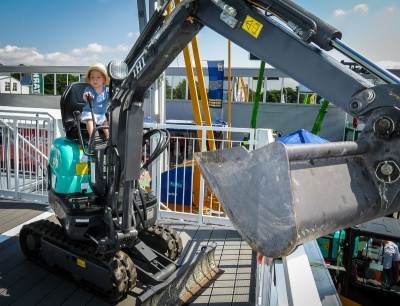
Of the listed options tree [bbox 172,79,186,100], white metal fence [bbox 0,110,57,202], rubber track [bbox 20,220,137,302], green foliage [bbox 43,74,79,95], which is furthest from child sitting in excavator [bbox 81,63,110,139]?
green foliage [bbox 43,74,79,95]

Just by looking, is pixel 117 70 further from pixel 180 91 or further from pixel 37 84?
pixel 37 84

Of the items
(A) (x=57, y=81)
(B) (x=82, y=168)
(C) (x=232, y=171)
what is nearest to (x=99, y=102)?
(B) (x=82, y=168)

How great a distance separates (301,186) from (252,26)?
4.02ft

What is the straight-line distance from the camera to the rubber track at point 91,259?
312 cm

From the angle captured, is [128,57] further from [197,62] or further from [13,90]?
[13,90]

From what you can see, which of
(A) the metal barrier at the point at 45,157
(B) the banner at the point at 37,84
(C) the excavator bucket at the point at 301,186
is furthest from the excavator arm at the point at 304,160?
(B) the banner at the point at 37,84

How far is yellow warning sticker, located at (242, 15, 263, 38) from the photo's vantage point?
2.06 meters

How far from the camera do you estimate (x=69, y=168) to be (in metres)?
3.62

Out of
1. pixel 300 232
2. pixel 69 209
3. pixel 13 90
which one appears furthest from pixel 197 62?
pixel 13 90

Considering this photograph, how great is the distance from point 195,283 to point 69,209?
1460 millimetres

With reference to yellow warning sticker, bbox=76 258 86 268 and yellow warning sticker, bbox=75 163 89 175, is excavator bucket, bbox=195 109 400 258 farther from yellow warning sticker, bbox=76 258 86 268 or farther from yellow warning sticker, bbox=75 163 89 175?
yellow warning sticker, bbox=75 163 89 175

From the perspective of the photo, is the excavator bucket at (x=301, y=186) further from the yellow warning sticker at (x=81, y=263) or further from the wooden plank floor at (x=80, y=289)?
the yellow warning sticker at (x=81, y=263)

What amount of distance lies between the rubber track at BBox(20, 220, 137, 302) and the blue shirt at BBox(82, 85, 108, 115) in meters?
1.38

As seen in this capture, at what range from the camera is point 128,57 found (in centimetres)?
320
